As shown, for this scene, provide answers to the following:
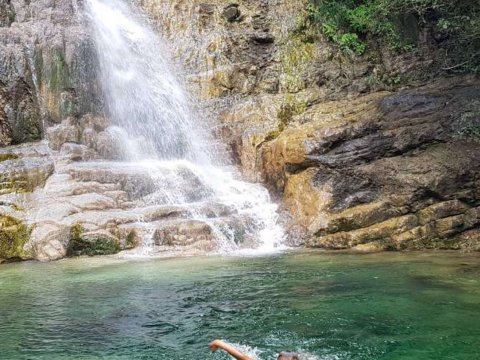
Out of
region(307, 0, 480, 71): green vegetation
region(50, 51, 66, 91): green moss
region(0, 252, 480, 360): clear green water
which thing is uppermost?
region(307, 0, 480, 71): green vegetation

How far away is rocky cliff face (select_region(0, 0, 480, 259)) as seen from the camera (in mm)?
11852

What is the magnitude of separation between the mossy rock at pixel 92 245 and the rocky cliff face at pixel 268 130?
35 millimetres

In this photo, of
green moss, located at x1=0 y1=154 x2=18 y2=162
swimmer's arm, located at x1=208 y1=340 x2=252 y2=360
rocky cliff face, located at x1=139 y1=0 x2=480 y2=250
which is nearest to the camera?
swimmer's arm, located at x1=208 y1=340 x2=252 y2=360

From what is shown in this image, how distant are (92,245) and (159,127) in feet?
24.5

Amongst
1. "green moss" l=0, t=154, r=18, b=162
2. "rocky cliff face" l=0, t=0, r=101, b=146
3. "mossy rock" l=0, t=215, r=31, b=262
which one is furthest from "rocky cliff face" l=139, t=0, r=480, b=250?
"green moss" l=0, t=154, r=18, b=162

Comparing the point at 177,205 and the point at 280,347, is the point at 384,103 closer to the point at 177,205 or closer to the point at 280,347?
the point at 177,205

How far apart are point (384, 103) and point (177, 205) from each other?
22.8 feet

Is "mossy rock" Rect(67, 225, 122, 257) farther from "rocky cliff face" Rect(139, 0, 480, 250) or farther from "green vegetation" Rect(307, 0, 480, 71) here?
"green vegetation" Rect(307, 0, 480, 71)

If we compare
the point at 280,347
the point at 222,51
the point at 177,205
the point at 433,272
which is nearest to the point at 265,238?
the point at 177,205

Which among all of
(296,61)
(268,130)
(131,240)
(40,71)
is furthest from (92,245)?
(296,61)

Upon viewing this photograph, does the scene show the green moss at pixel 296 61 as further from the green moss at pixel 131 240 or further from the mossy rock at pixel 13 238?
the mossy rock at pixel 13 238

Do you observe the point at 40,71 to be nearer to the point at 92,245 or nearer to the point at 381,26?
the point at 92,245

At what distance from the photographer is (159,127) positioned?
60.2ft

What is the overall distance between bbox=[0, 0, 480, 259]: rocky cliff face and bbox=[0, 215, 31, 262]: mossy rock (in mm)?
33
